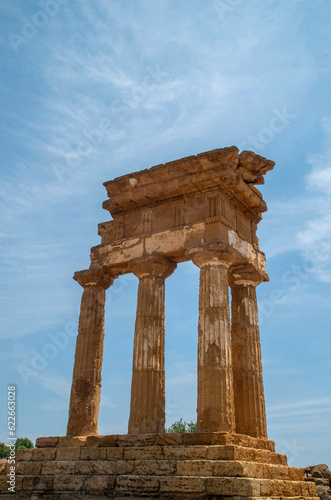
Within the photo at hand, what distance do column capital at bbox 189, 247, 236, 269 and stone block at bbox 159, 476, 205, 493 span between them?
6.24 metres

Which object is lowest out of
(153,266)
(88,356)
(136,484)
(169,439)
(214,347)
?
(136,484)

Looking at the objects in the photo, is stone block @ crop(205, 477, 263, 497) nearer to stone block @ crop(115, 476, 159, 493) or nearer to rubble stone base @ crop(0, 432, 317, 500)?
rubble stone base @ crop(0, 432, 317, 500)

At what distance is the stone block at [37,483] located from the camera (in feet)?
44.1

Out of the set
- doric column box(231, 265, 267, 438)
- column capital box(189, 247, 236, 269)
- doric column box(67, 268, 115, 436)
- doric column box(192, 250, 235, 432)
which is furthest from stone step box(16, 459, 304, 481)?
column capital box(189, 247, 236, 269)

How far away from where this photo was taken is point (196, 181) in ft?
54.4

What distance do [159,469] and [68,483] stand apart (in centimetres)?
268

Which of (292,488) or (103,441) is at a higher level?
(103,441)

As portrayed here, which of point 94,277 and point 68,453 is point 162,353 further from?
point 68,453

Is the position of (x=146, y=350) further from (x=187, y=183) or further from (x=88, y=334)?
(x=187, y=183)

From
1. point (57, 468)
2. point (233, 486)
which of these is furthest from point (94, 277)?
point (233, 486)

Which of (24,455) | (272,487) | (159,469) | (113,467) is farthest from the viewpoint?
(24,455)

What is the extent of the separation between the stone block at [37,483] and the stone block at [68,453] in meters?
0.92

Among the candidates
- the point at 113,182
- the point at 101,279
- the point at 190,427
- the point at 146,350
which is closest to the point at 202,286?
the point at 146,350

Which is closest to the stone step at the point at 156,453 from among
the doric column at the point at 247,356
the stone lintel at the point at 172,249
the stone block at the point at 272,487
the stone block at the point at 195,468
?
the stone block at the point at 195,468
